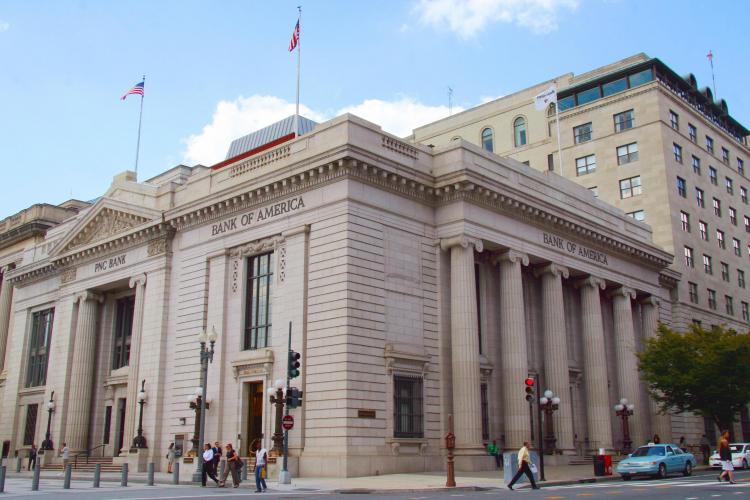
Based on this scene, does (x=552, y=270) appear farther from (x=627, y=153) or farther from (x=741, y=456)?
(x=627, y=153)

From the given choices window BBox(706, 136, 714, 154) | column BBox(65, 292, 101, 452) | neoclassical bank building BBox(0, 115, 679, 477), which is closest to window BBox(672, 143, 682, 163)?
window BBox(706, 136, 714, 154)

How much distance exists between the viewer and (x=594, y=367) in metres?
47.9

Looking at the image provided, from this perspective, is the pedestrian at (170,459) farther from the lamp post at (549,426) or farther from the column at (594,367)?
the column at (594,367)

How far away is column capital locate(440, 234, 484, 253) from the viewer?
39500 mm

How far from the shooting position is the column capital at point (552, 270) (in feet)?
150

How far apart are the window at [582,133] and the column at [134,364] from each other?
39537 millimetres

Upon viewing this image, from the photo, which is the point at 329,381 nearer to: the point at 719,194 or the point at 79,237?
the point at 79,237

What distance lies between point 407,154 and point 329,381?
501 inches

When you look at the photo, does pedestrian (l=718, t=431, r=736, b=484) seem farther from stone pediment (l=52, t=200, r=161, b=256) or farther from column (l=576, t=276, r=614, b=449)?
stone pediment (l=52, t=200, r=161, b=256)

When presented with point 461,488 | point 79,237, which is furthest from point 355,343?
point 79,237

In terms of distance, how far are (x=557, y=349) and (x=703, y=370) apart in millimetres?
8558

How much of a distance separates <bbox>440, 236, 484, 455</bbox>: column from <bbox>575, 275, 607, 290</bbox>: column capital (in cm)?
1223

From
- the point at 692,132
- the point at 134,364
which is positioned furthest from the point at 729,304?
the point at 134,364

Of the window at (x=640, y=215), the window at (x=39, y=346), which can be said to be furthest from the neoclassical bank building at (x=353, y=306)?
the window at (x=640, y=215)
